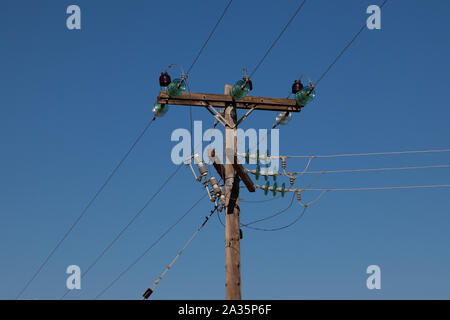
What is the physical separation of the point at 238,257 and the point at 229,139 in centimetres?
250

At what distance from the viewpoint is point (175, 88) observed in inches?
574

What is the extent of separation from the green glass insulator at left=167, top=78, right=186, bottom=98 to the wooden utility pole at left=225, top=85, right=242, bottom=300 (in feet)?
3.49

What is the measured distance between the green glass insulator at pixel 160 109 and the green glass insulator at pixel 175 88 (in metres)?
0.59

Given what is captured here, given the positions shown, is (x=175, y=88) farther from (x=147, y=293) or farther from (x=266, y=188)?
(x=147, y=293)

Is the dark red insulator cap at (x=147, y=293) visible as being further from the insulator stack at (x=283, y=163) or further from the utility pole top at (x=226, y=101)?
the utility pole top at (x=226, y=101)

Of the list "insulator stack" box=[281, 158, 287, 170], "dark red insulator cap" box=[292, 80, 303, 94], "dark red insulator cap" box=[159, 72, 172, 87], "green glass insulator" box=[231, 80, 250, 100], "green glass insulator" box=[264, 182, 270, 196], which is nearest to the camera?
"dark red insulator cap" box=[159, 72, 172, 87]

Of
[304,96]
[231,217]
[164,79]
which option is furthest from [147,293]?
[304,96]

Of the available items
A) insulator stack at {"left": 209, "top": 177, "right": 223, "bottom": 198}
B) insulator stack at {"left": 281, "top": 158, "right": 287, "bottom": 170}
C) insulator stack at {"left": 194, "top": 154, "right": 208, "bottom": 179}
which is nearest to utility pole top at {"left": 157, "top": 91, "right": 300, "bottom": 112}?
insulator stack at {"left": 281, "top": 158, "right": 287, "bottom": 170}

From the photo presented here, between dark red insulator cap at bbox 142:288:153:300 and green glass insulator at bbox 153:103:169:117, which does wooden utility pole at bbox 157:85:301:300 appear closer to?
green glass insulator at bbox 153:103:169:117

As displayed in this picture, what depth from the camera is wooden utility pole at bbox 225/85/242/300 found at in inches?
532
